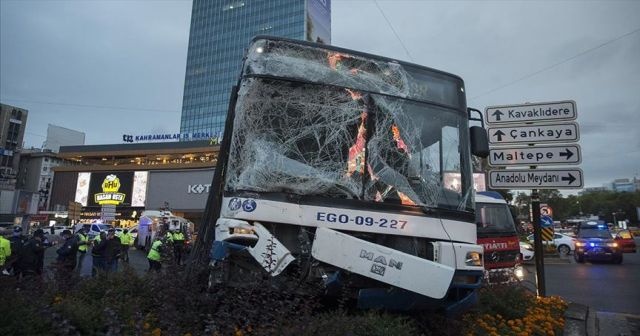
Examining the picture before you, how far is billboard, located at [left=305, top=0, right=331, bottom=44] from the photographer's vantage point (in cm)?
9491

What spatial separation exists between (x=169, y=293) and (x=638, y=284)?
14463 mm

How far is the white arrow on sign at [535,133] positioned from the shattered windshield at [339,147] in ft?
14.3

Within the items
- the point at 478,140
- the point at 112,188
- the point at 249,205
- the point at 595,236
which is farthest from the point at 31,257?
the point at 112,188

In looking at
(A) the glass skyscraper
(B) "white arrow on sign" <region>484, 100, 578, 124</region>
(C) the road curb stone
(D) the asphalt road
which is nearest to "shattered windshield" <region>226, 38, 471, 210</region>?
(C) the road curb stone

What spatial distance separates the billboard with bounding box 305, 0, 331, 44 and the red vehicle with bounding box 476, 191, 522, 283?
278 ft

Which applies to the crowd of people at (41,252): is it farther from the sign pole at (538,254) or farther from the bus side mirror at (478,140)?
the sign pole at (538,254)

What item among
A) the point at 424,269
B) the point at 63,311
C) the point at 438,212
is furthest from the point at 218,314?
the point at 438,212

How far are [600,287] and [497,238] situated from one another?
15.2 feet

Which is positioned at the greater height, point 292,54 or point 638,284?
point 292,54

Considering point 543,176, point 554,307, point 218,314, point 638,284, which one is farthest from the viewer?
point 638,284

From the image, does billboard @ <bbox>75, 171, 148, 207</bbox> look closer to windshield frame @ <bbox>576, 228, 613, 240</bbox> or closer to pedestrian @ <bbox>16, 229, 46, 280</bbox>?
pedestrian @ <bbox>16, 229, 46, 280</bbox>

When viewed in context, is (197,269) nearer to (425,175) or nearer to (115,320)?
(115,320)

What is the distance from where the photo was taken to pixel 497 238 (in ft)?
35.5

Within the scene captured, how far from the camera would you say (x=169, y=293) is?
473 centimetres
